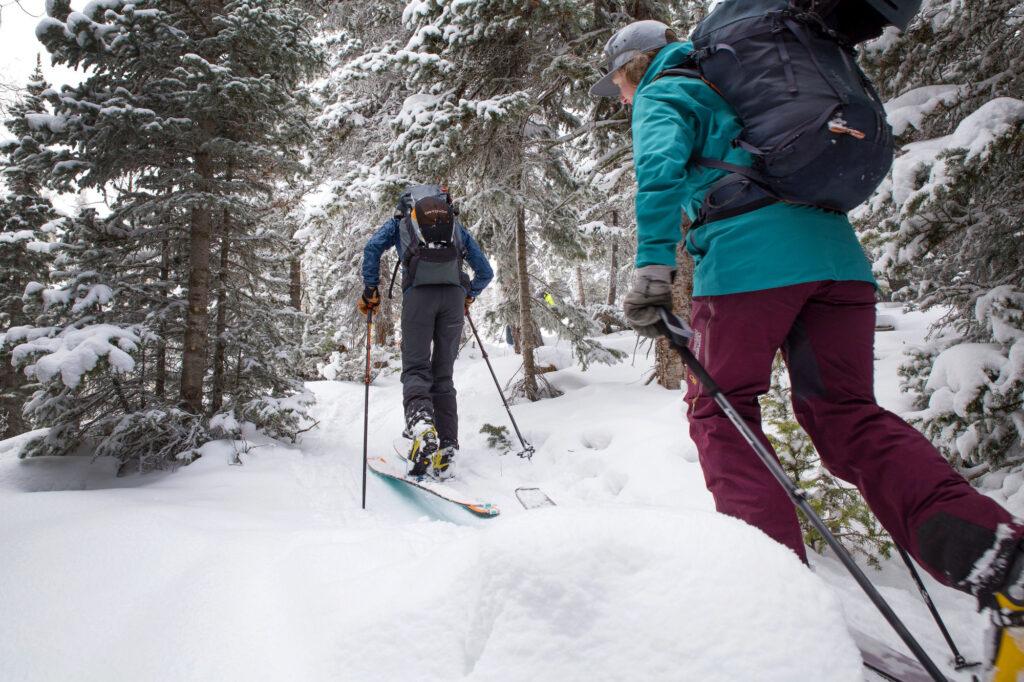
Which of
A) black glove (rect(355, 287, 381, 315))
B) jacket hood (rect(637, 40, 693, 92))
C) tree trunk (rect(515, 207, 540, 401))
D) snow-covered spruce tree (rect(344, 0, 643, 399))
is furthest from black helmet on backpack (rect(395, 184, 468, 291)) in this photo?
jacket hood (rect(637, 40, 693, 92))

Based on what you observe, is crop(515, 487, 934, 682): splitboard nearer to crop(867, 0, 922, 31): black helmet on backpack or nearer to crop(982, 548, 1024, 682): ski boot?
crop(982, 548, 1024, 682): ski boot

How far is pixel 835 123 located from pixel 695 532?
1.51m

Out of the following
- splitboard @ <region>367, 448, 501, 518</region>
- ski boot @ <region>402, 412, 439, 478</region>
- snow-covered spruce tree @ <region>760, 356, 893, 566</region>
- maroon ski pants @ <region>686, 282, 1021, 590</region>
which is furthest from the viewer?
ski boot @ <region>402, 412, 439, 478</region>

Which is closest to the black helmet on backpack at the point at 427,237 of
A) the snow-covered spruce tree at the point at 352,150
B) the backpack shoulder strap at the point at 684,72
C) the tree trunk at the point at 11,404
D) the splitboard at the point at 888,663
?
the snow-covered spruce tree at the point at 352,150

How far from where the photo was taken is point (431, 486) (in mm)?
3898

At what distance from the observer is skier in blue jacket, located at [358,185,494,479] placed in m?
4.43

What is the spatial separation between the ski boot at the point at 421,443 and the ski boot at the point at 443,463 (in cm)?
8

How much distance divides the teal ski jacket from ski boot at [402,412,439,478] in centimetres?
291

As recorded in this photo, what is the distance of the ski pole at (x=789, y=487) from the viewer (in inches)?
46.3

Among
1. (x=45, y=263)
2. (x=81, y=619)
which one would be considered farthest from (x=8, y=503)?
(x=45, y=263)

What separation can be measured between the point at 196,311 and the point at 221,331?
19.5 inches

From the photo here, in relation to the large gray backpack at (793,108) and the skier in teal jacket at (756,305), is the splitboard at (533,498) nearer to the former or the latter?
the skier in teal jacket at (756,305)

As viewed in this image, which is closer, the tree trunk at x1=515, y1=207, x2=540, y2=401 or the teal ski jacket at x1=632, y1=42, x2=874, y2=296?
the teal ski jacket at x1=632, y1=42, x2=874, y2=296

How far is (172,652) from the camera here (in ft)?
4.44
